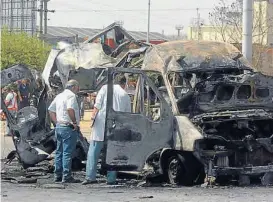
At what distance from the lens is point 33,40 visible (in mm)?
50844

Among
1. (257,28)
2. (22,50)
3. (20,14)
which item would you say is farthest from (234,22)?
(20,14)

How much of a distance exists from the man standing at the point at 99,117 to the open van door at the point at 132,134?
0.07 meters

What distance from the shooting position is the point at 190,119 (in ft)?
36.0

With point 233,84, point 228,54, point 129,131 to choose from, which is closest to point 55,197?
point 129,131

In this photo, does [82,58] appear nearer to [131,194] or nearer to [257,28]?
[131,194]

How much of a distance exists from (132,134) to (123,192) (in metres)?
Result: 1.07

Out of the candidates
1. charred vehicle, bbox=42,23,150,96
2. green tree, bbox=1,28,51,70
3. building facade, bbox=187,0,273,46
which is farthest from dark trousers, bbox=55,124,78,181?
green tree, bbox=1,28,51,70

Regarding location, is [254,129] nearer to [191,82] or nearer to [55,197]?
[191,82]

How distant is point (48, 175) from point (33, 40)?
3925 cm

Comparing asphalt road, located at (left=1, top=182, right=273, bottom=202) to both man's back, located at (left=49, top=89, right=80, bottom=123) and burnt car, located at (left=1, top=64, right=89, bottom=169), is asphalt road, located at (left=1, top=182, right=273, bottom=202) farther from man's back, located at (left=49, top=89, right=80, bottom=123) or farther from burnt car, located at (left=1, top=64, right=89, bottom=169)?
burnt car, located at (left=1, top=64, right=89, bottom=169)

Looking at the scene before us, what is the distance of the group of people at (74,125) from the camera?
35.3 ft

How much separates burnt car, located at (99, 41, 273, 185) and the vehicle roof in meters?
0.02

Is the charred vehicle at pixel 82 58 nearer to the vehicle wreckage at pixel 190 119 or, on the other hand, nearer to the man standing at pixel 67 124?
the vehicle wreckage at pixel 190 119

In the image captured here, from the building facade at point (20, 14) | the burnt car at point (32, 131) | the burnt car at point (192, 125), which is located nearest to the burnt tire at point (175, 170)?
the burnt car at point (192, 125)
